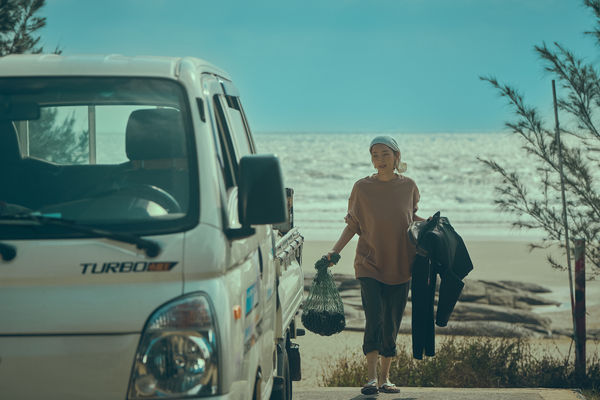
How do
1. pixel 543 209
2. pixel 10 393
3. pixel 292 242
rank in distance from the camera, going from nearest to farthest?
pixel 10 393 < pixel 292 242 < pixel 543 209

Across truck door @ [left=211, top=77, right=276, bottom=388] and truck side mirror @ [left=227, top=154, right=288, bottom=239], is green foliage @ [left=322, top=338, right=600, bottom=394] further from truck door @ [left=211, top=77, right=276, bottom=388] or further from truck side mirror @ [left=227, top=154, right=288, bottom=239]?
truck side mirror @ [left=227, top=154, right=288, bottom=239]

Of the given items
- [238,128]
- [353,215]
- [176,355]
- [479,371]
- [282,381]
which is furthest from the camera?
[479,371]

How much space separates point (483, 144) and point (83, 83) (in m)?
114

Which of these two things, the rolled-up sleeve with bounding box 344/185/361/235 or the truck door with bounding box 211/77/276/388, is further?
the rolled-up sleeve with bounding box 344/185/361/235

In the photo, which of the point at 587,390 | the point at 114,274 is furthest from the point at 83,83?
the point at 587,390

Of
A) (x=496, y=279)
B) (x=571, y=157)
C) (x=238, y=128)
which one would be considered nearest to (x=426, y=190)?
(x=496, y=279)

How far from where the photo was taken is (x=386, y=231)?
20.9ft

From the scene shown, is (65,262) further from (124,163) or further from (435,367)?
(435,367)

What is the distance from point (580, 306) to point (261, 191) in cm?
440

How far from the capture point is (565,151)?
7984 millimetres

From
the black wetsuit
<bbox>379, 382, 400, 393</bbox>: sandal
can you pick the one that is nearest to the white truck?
the black wetsuit

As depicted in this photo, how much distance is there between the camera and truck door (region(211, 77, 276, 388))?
3601mm

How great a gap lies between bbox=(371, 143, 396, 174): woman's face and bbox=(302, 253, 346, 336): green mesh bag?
2.61 feet

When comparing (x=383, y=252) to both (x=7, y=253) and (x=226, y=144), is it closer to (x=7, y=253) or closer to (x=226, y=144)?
(x=226, y=144)
